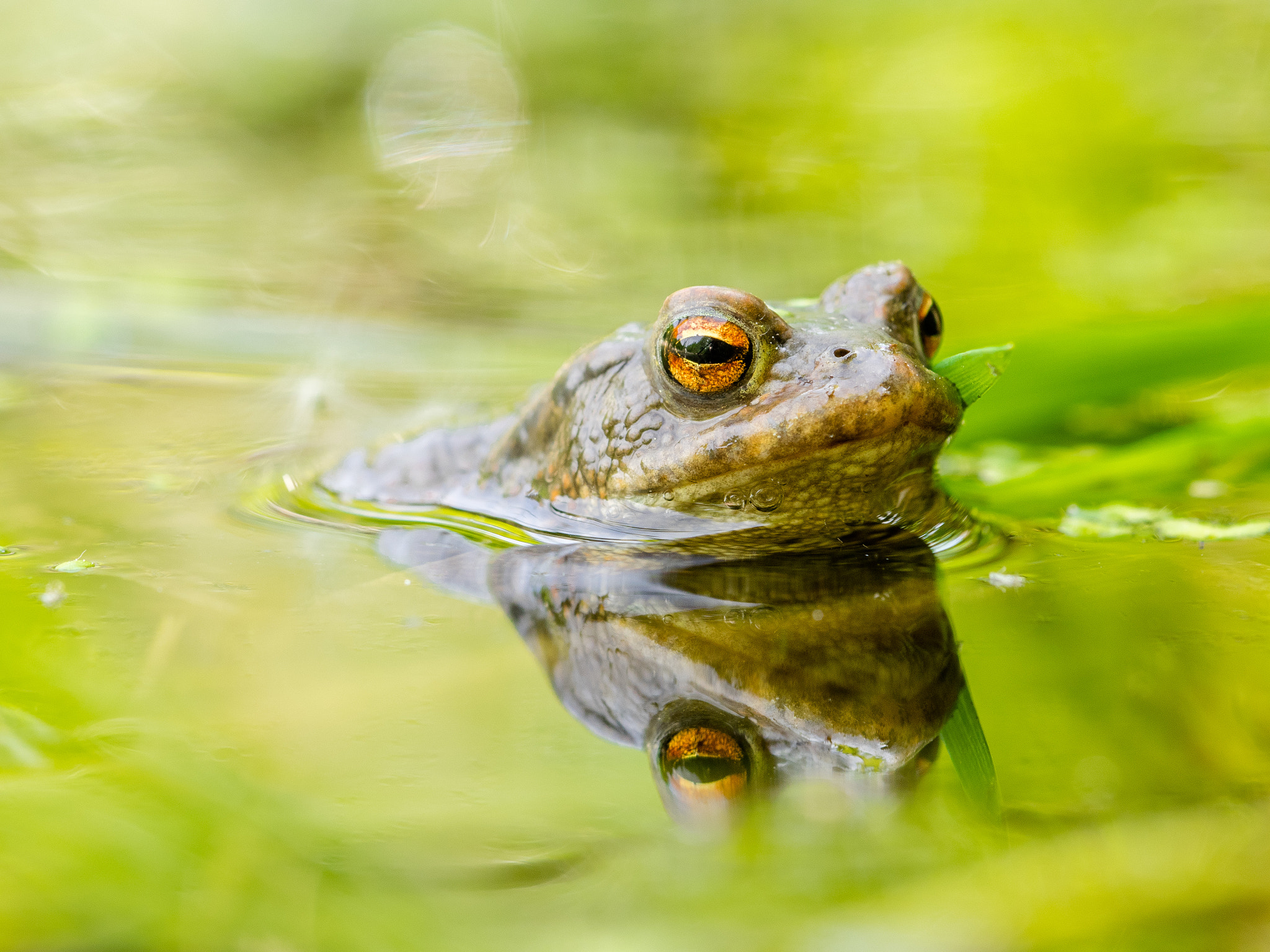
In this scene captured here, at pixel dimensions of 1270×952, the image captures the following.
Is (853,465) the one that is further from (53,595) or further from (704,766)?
(53,595)

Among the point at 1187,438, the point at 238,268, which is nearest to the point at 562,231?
the point at 238,268

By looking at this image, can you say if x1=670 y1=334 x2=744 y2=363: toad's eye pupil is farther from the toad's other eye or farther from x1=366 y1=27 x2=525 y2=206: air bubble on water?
x1=366 y1=27 x2=525 y2=206: air bubble on water

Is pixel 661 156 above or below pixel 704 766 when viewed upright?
above

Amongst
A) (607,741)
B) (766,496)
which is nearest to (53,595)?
(607,741)

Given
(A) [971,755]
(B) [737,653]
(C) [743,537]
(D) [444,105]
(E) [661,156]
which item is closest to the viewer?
(A) [971,755]

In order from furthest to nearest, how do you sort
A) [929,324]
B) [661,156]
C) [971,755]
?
[661,156]
[929,324]
[971,755]

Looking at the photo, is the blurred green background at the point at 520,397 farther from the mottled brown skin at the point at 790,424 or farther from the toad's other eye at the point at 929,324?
the toad's other eye at the point at 929,324

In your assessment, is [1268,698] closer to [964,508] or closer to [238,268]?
[964,508]
